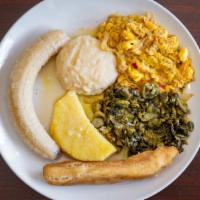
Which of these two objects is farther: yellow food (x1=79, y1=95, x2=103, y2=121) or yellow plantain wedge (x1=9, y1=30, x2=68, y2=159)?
yellow food (x1=79, y1=95, x2=103, y2=121)

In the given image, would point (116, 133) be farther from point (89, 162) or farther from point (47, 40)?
point (47, 40)

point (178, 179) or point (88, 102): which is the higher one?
point (88, 102)

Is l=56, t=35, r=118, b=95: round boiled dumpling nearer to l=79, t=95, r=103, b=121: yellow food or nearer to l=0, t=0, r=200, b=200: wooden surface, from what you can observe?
l=79, t=95, r=103, b=121: yellow food

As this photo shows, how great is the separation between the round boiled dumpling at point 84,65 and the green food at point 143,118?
3.6 inches

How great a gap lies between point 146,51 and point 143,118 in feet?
1.01

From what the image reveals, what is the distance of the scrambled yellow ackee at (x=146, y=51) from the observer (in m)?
2.08

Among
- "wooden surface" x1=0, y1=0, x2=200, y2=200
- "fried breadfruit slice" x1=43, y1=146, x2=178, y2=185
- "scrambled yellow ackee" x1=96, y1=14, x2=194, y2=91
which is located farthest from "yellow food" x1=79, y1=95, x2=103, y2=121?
"wooden surface" x1=0, y1=0, x2=200, y2=200

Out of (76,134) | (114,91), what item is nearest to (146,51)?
(114,91)

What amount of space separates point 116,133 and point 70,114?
0.74 ft

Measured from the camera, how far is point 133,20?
209 cm

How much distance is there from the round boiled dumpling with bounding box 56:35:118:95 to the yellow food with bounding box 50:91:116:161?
95mm

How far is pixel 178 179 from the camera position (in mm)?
2094

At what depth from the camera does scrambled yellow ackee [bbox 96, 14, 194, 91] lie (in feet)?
6.82

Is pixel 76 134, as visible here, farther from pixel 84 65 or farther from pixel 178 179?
pixel 178 179
